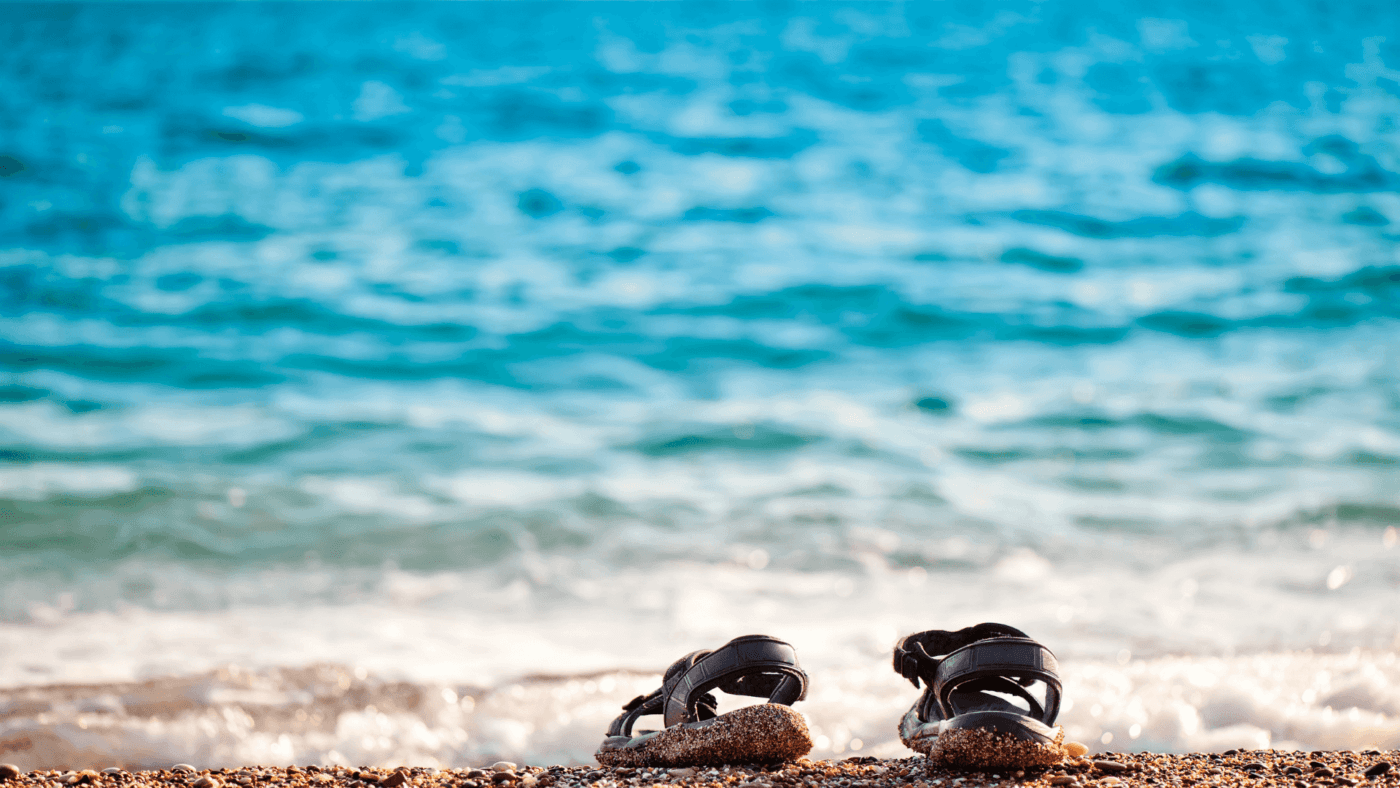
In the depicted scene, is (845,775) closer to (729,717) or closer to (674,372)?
(729,717)

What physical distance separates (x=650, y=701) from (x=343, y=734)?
43.1 inches

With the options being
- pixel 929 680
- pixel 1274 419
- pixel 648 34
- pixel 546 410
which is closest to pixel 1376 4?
pixel 648 34

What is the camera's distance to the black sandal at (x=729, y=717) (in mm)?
2529

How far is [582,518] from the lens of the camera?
17.6 feet

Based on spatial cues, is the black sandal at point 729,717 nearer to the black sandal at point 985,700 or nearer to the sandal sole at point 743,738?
the sandal sole at point 743,738

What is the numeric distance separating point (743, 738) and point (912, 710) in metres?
0.50

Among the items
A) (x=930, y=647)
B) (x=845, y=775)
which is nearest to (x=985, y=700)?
(x=930, y=647)

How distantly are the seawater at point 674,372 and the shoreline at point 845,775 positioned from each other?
414mm

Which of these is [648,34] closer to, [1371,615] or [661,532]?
[661,532]

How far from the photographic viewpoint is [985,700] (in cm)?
258

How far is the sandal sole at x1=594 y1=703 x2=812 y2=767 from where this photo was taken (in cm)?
252

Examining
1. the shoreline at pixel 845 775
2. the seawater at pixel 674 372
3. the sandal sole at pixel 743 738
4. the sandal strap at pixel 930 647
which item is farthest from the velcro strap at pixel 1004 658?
the seawater at pixel 674 372

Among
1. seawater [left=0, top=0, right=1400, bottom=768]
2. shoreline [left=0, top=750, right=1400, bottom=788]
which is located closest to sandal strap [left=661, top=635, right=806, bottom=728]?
shoreline [left=0, top=750, right=1400, bottom=788]

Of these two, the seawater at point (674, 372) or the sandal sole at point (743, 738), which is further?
the seawater at point (674, 372)
